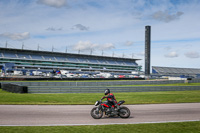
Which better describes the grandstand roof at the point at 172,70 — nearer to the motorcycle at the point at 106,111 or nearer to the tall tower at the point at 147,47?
the tall tower at the point at 147,47

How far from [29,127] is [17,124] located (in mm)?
871

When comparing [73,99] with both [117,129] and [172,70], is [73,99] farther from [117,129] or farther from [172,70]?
[172,70]

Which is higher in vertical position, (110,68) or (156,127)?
(110,68)

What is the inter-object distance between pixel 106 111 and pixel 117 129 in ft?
7.72

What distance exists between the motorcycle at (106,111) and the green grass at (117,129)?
1.73 m

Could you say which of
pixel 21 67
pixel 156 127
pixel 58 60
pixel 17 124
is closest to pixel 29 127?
pixel 17 124

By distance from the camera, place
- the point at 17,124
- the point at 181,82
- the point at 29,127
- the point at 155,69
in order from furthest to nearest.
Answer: the point at 155,69 → the point at 181,82 → the point at 17,124 → the point at 29,127

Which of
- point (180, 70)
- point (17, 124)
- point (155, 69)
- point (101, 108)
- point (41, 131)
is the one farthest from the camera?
point (180, 70)

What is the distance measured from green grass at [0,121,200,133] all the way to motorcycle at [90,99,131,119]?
1726 millimetres

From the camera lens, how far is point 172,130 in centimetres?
786

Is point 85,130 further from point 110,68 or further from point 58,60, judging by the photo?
point 110,68

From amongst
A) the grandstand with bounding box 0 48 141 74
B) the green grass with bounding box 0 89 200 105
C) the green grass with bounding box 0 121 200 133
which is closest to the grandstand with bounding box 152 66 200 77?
the grandstand with bounding box 0 48 141 74

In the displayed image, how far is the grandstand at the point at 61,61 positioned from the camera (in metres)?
106

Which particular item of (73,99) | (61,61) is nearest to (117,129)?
(73,99)
